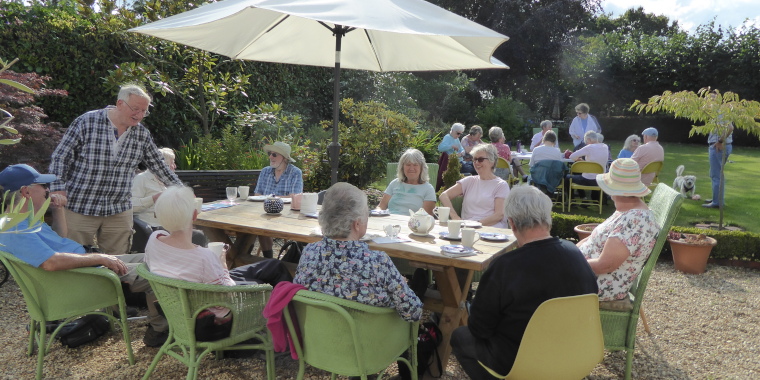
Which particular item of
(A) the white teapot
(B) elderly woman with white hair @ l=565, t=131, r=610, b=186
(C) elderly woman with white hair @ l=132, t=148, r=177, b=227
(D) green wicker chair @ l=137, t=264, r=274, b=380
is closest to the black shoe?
(D) green wicker chair @ l=137, t=264, r=274, b=380

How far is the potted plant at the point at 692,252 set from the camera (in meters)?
5.34

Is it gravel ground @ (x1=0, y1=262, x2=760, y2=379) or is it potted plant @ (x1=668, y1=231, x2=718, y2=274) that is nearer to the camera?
gravel ground @ (x1=0, y1=262, x2=760, y2=379)

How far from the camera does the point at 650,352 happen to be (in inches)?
143

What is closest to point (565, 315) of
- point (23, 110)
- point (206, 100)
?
point (23, 110)

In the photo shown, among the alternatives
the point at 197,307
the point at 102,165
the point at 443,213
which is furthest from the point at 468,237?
the point at 102,165

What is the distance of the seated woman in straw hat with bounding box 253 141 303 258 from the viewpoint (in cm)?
502

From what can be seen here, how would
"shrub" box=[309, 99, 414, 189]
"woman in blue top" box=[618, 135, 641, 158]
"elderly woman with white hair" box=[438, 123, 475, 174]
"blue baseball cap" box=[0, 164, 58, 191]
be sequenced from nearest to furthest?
"blue baseball cap" box=[0, 164, 58, 191], "shrub" box=[309, 99, 414, 189], "woman in blue top" box=[618, 135, 641, 158], "elderly woman with white hair" box=[438, 123, 475, 174]

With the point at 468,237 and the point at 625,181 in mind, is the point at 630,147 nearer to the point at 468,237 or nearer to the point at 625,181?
the point at 625,181

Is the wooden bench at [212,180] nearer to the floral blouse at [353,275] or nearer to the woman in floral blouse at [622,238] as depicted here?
the floral blouse at [353,275]

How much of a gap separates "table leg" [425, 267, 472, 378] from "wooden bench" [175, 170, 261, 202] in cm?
351

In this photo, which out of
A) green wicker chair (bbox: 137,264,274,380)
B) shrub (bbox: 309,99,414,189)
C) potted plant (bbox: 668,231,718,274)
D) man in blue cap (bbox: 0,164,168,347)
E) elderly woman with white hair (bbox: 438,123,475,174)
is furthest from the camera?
elderly woman with white hair (bbox: 438,123,475,174)

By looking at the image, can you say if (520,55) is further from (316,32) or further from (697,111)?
(316,32)

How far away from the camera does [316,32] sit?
5.01m

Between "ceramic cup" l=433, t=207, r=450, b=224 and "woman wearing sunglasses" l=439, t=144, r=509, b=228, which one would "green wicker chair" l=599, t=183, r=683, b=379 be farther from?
"woman wearing sunglasses" l=439, t=144, r=509, b=228
